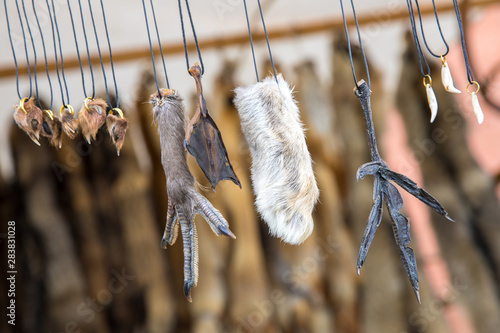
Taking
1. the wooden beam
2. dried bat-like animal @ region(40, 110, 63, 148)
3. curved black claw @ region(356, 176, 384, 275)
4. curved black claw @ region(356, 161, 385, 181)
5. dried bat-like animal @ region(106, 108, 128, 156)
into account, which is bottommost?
curved black claw @ region(356, 176, 384, 275)

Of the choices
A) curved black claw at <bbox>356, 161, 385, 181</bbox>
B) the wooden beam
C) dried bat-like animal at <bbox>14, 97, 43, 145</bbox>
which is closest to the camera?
curved black claw at <bbox>356, 161, 385, 181</bbox>

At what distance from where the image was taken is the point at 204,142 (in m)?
1.16

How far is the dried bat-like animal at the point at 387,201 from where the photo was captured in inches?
44.1

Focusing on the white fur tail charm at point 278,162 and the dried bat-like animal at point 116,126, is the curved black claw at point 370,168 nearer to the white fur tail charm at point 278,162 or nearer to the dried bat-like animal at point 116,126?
the white fur tail charm at point 278,162

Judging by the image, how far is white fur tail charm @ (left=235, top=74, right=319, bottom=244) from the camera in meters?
1.18

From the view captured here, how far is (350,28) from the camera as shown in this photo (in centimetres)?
218

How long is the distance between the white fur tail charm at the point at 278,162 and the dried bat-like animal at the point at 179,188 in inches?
5.1

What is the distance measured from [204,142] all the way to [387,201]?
1.29 ft

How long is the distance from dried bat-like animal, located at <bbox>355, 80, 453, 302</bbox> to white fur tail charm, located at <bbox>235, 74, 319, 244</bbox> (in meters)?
0.14

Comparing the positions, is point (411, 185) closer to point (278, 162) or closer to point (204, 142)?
point (278, 162)

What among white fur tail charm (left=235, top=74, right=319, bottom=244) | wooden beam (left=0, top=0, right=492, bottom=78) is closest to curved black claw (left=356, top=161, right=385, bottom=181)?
white fur tail charm (left=235, top=74, right=319, bottom=244)

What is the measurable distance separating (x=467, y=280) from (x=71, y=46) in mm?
1770

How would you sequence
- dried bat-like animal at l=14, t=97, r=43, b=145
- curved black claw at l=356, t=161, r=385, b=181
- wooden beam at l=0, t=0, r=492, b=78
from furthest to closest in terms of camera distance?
wooden beam at l=0, t=0, r=492, b=78 < dried bat-like animal at l=14, t=97, r=43, b=145 < curved black claw at l=356, t=161, r=385, b=181

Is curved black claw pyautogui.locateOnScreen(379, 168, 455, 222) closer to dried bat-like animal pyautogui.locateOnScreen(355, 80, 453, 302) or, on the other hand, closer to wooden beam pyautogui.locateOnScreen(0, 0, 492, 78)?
dried bat-like animal pyautogui.locateOnScreen(355, 80, 453, 302)
